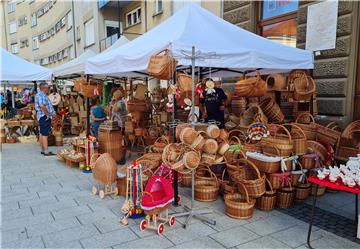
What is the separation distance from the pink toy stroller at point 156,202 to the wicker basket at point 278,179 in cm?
133

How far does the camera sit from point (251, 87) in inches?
178

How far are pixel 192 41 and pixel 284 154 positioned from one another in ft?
6.14

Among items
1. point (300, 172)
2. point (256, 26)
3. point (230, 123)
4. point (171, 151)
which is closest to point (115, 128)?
point (230, 123)

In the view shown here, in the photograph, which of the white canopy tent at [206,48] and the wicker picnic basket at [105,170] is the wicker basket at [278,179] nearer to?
the white canopy tent at [206,48]

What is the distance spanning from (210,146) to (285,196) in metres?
1.26

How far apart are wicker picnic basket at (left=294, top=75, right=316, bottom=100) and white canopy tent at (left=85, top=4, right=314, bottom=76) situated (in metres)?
0.27

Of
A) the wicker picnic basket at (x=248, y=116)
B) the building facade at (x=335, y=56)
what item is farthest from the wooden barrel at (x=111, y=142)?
the building facade at (x=335, y=56)

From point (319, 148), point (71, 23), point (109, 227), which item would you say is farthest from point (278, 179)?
point (71, 23)

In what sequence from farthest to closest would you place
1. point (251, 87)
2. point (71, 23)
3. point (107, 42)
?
1. point (71, 23)
2. point (107, 42)
3. point (251, 87)

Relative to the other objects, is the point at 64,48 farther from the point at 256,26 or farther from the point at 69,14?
the point at 256,26

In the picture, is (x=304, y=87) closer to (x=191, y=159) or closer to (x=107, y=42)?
(x=191, y=159)

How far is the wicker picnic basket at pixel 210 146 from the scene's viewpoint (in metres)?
3.38

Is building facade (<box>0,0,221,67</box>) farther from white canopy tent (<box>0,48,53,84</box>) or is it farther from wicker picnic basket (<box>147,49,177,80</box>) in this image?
wicker picnic basket (<box>147,49,177,80</box>)

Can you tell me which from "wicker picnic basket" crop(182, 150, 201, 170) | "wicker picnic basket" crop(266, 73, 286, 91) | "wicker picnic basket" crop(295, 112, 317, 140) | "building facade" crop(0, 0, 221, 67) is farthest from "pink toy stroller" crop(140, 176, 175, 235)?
"building facade" crop(0, 0, 221, 67)
